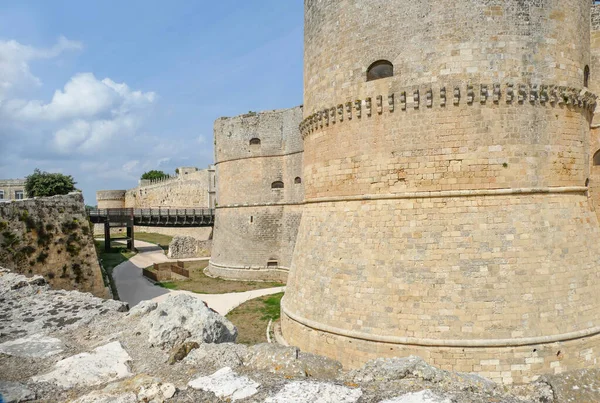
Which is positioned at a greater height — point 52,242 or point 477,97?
point 477,97

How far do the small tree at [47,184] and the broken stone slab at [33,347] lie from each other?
28.9 metres

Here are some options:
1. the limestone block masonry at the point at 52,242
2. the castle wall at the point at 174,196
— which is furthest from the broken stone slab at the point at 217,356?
the castle wall at the point at 174,196

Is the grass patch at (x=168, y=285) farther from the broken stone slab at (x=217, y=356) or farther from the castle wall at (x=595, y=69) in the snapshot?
the castle wall at (x=595, y=69)

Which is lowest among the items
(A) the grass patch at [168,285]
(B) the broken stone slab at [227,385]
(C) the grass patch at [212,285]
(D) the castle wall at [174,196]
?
(C) the grass patch at [212,285]

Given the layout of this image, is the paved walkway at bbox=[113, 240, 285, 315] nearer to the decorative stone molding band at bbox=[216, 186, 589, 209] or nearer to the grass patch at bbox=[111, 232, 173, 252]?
the decorative stone molding band at bbox=[216, 186, 589, 209]

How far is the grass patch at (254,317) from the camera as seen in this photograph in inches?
413

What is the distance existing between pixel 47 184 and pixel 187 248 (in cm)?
1245

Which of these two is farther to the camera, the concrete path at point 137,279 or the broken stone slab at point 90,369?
the concrete path at point 137,279

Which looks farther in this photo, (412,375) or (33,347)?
(33,347)

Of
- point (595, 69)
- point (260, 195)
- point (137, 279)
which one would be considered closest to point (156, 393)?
point (595, 69)

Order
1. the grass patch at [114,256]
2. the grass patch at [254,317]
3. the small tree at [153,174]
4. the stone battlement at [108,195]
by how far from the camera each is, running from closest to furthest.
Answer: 1. the grass patch at [254,317]
2. the grass patch at [114,256]
3. the stone battlement at [108,195]
4. the small tree at [153,174]

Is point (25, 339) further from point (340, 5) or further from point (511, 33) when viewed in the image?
point (511, 33)

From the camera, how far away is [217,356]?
318cm

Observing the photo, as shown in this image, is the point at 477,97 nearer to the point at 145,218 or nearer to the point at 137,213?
the point at 145,218
